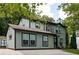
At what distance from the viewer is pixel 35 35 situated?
15.0ft

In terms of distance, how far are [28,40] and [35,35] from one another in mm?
164

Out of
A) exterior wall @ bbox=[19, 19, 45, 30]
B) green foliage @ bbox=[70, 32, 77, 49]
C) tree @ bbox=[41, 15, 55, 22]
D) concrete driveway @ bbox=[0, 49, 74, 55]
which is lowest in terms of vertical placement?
concrete driveway @ bbox=[0, 49, 74, 55]

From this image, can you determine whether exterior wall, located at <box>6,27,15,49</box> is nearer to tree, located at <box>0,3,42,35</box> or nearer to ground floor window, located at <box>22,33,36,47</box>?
tree, located at <box>0,3,42,35</box>

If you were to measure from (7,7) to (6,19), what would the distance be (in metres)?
0.24

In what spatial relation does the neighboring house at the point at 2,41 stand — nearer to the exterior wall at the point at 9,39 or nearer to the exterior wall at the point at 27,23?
the exterior wall at the point at 9,39

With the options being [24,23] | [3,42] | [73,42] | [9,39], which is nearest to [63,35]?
[73,42]

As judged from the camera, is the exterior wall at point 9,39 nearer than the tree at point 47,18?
Yes

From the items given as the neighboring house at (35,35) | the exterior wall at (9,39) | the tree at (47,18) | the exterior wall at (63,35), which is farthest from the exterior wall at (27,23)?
the exterior wall at (63,35)

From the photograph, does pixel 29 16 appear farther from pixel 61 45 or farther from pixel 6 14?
pixel 61 45

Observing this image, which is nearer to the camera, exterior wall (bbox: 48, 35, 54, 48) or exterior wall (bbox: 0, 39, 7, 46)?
exterior wall (bbox: 0, 39, 7, 46)

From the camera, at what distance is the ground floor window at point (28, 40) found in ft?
14.8

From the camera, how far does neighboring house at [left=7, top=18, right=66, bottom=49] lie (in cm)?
448

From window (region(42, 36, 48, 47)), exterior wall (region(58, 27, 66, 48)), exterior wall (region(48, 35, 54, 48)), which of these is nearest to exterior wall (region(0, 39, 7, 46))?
window (region(42, 36, 48, 47))

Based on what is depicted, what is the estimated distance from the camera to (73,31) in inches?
179
